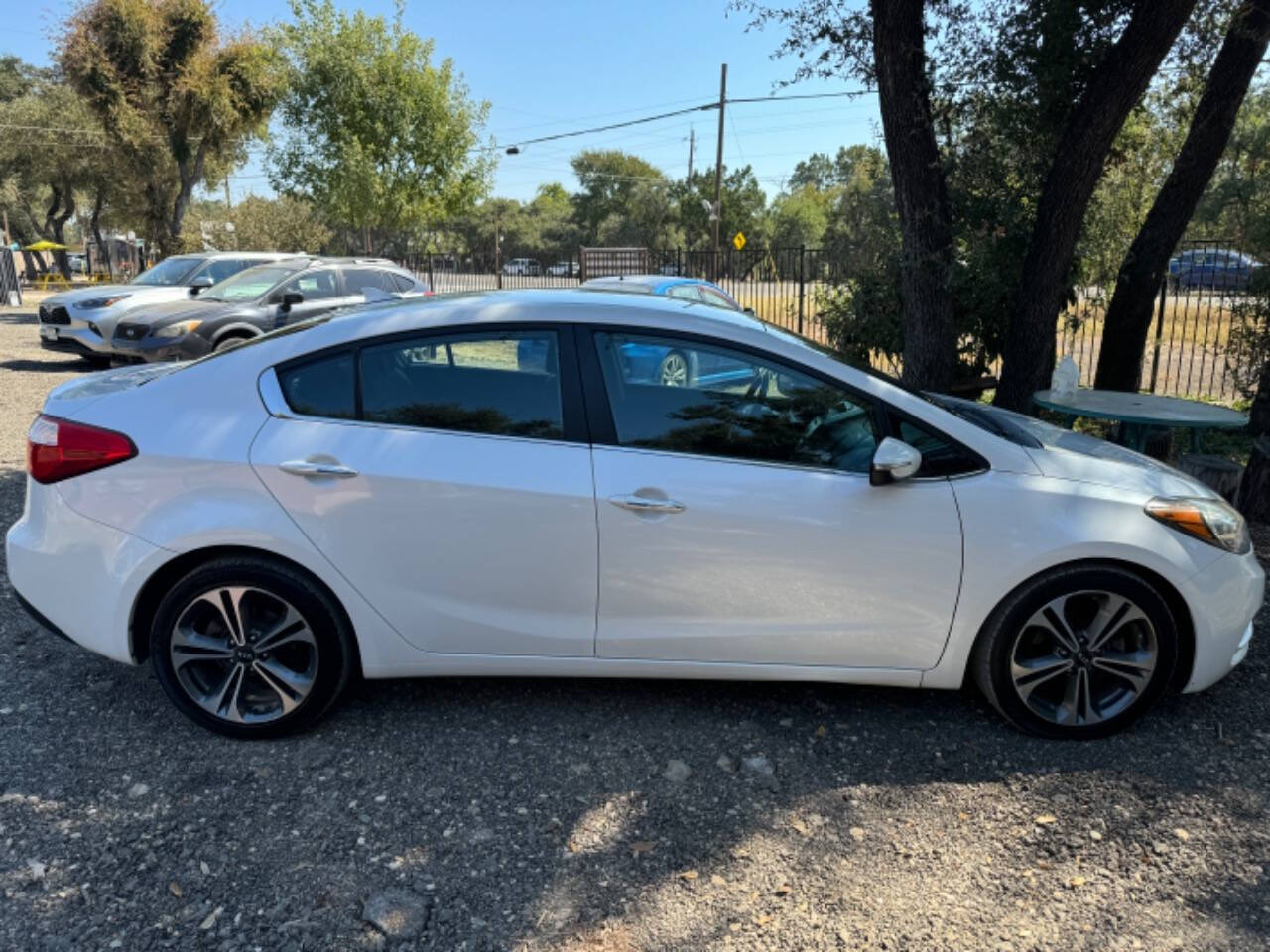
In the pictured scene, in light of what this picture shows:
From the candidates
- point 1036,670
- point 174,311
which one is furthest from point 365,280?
point 1036,670

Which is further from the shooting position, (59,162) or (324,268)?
(59,162)

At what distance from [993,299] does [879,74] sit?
264 centimetres

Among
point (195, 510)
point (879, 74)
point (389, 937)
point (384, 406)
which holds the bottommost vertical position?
point (389, 937)

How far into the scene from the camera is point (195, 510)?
3139 mm

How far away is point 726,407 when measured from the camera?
3311 millimetres

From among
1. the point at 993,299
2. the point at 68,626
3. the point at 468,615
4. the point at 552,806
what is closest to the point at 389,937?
the point at 552,806

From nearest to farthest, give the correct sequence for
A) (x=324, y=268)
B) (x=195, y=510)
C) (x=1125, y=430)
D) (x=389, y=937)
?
(x=389, y=937)
(x=195, y=510)
(x=1125, y=430)
(x=324, y=268)

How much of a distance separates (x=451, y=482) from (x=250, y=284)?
1016 centimetres

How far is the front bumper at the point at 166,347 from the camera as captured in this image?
10.8 metres

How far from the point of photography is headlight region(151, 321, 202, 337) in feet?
35.5

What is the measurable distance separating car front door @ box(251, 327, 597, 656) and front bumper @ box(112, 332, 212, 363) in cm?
848

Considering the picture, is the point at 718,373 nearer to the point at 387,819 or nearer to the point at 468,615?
the point at 468,615

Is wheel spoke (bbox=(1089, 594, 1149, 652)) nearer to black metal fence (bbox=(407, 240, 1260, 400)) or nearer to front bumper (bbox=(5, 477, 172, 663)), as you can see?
front bumper (bbox=(5, 477, 172, 663))

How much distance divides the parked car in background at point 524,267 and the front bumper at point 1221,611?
2712 cm
